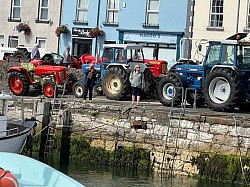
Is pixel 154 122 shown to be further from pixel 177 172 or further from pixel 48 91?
pixel 48 91

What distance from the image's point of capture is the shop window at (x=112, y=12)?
98.7 feet

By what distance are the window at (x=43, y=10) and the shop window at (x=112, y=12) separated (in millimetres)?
3433

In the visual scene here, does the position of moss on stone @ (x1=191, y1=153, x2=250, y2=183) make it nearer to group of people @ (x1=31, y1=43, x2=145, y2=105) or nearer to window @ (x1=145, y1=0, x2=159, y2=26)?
group of people @ (x1=31, y1=43, x2=145, y2=105)

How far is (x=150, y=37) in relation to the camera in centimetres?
2914

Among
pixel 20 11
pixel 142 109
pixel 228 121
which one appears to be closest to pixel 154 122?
pixel 142 109

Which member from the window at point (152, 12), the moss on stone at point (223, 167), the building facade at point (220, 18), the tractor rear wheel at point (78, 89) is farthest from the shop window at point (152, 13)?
the moss on stone at point (223, 167)

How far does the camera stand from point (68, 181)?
29.6ft

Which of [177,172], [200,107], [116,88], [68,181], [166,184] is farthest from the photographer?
[116,88]

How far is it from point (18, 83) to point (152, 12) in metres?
9.33

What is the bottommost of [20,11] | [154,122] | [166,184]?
[166,184]

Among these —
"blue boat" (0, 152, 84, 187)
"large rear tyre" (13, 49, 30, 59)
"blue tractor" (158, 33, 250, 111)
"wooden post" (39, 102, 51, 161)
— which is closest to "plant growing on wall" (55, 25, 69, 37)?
"large rear tyre" (13, 49, 30, 59)

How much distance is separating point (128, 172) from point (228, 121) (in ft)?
9.23

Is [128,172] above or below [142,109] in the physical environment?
below

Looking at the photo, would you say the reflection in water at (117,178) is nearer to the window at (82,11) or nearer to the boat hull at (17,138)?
the boat hull at (17,138)
